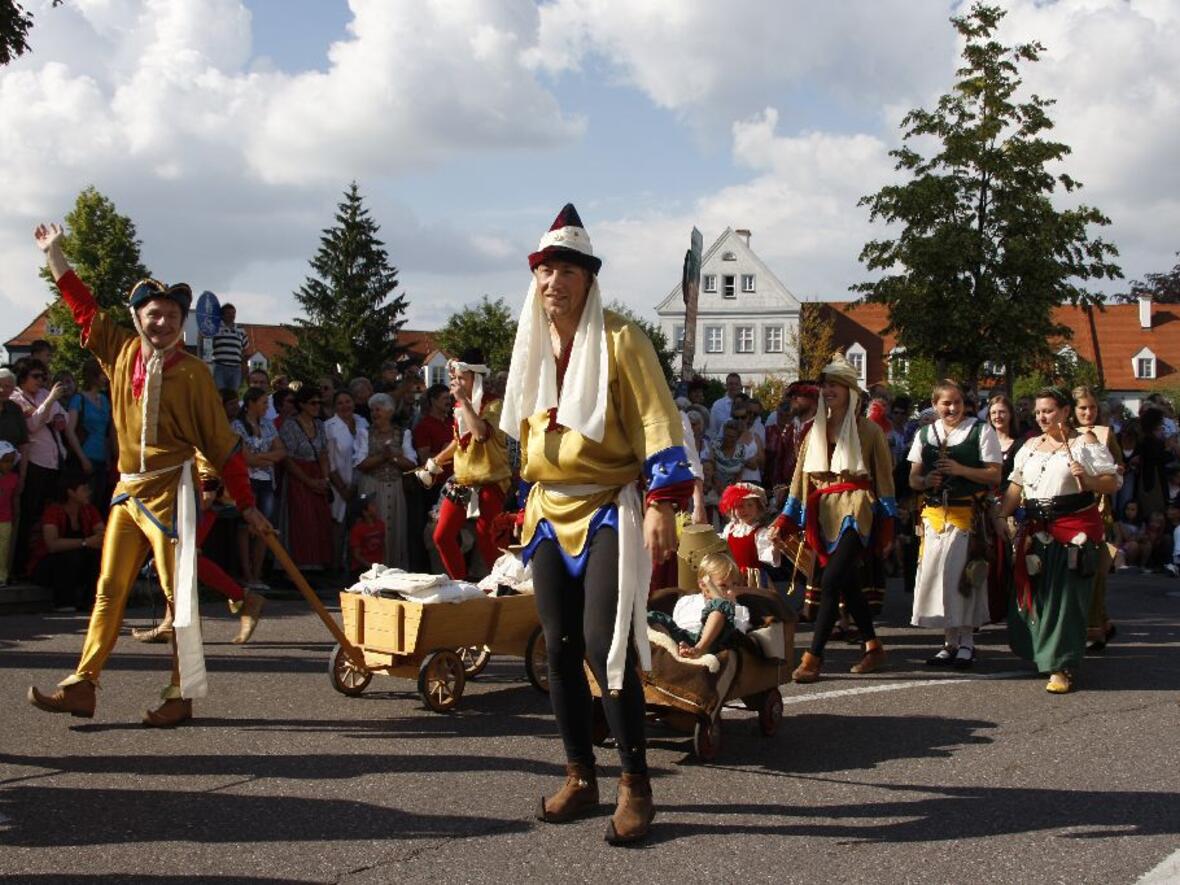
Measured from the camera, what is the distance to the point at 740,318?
7869cm

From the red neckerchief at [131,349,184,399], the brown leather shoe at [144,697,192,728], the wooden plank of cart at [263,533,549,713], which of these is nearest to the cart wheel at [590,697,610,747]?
the wooden plank of cart at [263,533,549,713]

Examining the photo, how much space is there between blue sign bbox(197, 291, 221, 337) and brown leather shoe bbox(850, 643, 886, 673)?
9005mm

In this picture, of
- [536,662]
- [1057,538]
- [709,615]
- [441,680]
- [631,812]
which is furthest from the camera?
[1057,538]

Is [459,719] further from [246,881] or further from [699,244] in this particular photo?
[699,244]

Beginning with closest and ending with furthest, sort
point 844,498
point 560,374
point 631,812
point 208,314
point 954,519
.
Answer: point 631,812, point 560,374, point 844,498, point 954,519, point 208,314

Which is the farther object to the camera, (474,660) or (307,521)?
(307,521)

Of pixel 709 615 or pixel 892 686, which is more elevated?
pixel 709 615

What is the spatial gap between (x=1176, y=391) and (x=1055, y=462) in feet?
193

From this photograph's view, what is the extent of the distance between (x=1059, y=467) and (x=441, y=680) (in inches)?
165

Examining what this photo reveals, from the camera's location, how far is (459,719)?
7.18 m

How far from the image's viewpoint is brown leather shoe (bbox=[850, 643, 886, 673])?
8883mm

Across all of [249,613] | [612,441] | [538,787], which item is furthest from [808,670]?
[612,441]

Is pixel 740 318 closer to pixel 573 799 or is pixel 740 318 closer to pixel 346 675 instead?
pixel 346 675

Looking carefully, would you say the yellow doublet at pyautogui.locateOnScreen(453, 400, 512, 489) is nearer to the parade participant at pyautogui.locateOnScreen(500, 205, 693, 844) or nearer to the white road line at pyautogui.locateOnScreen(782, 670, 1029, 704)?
the white road line at pyautogui.locateOnScreen(782, 670, 1029, 704)
